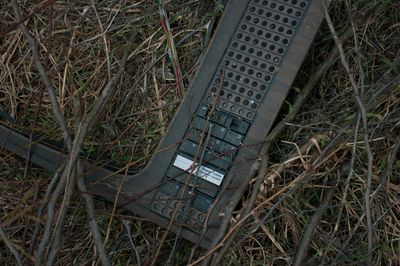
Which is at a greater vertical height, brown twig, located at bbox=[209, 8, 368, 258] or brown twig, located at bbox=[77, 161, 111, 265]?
brown twig, located at bbox=[209, 8, 368, 258]

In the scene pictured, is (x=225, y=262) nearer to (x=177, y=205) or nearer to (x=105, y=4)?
(x=177, y=205)

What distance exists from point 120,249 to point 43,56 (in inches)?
25.3

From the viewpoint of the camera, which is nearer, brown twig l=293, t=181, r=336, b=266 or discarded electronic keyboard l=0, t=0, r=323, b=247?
brown twig l=293, t=181, r=336, b=266

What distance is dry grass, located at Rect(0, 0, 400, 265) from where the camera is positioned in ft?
4.87

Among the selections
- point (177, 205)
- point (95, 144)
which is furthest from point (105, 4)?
point (177, 205)

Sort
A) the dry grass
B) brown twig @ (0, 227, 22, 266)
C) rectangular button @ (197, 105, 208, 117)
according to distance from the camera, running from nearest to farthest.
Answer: brown twig @ (0, 227, 22, 266) < the dry grass < rectangular button @ (197, 105, 208, 117)

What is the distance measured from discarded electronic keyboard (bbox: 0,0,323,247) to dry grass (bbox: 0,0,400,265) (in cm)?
6

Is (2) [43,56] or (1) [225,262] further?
(2) [43,56]

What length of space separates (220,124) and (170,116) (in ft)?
0.62

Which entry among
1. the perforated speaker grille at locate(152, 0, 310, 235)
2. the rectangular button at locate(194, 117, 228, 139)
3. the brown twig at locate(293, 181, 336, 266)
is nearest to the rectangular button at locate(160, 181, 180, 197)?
the perforated speaker grille at locate(152, 0, 310, 235)

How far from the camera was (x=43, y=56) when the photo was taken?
1828 millimetres

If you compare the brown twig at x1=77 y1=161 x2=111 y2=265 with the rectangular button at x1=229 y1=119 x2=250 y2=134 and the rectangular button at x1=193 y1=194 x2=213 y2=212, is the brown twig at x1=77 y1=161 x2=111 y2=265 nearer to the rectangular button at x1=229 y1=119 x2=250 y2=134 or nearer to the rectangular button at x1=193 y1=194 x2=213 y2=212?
the rectangular button at x1=193 y1=194 x2=213 y2=212

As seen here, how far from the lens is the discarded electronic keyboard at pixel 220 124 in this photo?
1.54 m

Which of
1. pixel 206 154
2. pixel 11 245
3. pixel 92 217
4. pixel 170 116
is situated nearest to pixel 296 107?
pixel 206 154
